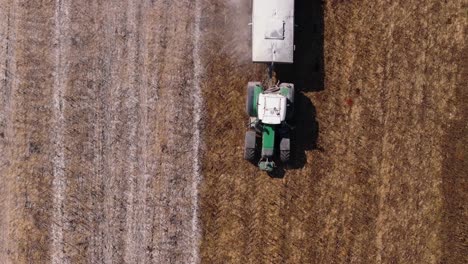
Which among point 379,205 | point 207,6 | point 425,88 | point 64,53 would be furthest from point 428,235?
point 64,53

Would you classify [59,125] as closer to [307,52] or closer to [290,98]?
[290,98]

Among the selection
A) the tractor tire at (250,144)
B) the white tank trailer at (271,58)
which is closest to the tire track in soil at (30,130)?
the tractor tire at (250,144)

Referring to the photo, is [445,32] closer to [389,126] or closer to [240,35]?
[389,126]

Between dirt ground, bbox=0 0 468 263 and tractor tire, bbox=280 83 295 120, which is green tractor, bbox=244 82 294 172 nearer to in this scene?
tractor tire, bbox=280 83 295 120

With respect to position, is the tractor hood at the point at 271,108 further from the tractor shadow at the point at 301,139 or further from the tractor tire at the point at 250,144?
the tractor shadow at the point at 301,139

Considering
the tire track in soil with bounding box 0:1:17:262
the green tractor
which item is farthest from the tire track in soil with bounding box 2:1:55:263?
the green tractor
